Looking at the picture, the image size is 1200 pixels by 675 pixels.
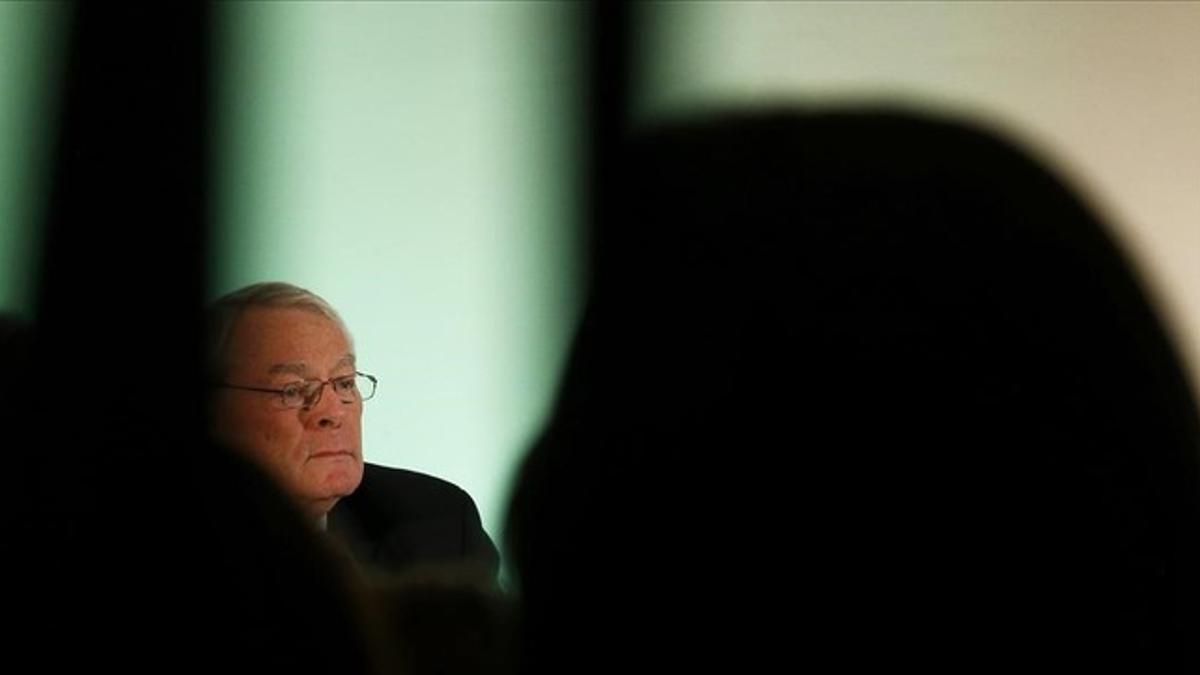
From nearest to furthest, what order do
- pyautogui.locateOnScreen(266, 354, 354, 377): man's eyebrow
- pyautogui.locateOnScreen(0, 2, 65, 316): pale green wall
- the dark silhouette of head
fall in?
the dark silhouette of head → pyautogui.locateOnScreen(0, 2, 65, 316): pale green wall → pyautogui.locateOnScreen(266, 354, 354, 377): man's eyebrow

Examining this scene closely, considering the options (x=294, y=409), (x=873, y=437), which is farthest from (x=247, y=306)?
(x=873, y=437)

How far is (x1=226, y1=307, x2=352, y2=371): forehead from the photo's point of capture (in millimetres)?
929

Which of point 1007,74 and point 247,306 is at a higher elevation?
point 1007,74

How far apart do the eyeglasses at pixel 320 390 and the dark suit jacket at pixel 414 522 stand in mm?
55

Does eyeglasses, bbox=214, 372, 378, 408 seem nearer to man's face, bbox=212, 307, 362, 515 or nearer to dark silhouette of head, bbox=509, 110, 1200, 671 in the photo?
man's face, bbox=212, 307, 362, 515

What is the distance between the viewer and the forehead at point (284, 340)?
93 cm

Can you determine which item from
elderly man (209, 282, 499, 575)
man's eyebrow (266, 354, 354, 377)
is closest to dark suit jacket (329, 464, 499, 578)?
elderly man (209, 282, 499, 575)

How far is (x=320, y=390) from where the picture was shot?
1.01m

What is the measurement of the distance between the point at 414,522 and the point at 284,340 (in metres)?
0.18

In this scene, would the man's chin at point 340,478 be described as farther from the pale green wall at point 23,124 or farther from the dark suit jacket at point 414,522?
the pale green wall at point 23,124

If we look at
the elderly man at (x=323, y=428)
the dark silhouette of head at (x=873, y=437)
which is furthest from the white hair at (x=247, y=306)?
the dark silhouette of head at (x=873, y=437)

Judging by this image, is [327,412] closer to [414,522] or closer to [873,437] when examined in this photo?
[414,522]

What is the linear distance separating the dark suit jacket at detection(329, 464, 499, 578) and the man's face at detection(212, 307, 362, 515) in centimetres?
2

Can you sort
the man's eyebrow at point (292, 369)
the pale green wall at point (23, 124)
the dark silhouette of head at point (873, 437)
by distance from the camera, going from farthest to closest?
1. the man's eyebrow at point (292, 369)
2. the pale green wall at point (23, 124)
3. the dark silhouette of head at point (873, 437)
